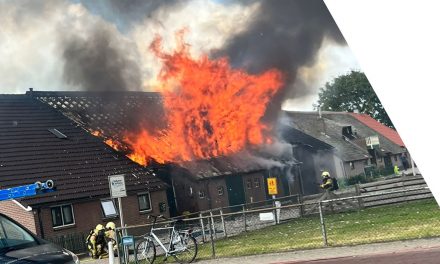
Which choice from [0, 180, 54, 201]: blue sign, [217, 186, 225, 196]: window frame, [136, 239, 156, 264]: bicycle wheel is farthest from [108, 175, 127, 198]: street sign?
[217, 186, 225, 196]: window frame

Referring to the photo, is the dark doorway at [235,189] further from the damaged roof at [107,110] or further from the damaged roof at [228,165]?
the damaged roof at [107,110]

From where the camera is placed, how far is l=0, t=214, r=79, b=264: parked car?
16.6 feet

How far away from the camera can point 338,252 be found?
9984 millimetres

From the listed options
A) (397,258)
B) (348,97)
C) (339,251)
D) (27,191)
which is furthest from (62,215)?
(348,97)

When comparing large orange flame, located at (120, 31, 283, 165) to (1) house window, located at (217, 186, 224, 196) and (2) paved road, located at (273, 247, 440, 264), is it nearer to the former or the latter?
(1) house window, located at (217, 186, 224, 196)

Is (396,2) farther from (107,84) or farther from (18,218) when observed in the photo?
(107,84)

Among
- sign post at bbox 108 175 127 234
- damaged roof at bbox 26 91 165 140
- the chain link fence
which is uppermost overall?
damaged roof at bbox 26 91 165 140

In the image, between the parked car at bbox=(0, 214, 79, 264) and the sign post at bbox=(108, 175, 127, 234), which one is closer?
the parked car at bbox=(0, 214, 79, 264)

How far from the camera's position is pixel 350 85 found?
66.6 meters

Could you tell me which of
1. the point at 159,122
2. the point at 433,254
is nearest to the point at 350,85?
the point at 159,122

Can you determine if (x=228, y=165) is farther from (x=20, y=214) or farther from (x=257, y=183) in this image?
(x=20, y=214)

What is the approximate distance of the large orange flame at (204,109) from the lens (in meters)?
24.6

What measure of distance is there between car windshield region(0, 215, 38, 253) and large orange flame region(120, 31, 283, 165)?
1846cm

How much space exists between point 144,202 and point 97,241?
10291mm
